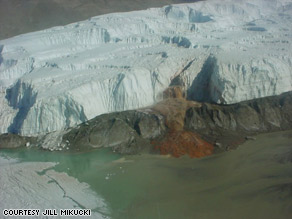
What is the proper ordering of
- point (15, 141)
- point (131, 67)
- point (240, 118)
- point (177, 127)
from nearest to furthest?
point (177, 127) → point (240, 118) → point (15, 141) → point (131, 67)

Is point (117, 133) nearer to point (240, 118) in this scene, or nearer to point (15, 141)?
point (15, 141)

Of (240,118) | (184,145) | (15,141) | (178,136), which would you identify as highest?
(240,118)

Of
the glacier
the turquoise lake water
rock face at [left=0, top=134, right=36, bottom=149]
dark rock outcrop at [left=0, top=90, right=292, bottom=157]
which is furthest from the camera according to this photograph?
the glacier

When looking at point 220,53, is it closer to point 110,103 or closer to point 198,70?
point 198,70

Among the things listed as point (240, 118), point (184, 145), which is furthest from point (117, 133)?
point (240, 118)

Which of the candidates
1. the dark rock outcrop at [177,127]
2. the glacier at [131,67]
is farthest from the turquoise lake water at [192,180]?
the glacier at [131,67]

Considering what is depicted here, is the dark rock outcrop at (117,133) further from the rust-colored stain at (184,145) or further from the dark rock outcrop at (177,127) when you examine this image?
the rust-colored stain at (184,145)

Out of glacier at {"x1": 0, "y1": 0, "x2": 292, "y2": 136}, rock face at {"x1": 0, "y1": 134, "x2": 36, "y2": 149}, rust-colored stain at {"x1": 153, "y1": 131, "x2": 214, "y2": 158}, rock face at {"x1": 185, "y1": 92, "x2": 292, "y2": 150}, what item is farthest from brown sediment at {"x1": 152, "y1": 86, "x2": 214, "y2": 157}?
rock face at {"x1": 0, "y1": 134, "x2": 36, "y2": 149}

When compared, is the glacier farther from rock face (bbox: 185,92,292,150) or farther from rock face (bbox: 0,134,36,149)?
rock face (bbox: 185,92,292,150)

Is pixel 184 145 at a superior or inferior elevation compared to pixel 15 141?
superior
